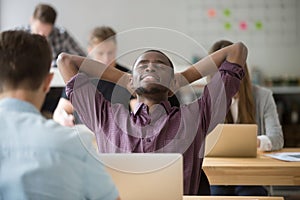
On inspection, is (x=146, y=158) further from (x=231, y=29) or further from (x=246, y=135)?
(x=231, y=29)

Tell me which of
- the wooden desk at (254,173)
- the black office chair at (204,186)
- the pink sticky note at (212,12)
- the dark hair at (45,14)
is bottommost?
the black office chair at (204,186)

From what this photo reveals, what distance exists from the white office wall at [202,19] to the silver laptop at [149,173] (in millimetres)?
3822

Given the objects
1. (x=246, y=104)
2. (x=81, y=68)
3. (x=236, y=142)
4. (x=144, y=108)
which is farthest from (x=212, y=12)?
(x=144, y=108)

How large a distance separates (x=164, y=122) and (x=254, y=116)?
1114mm

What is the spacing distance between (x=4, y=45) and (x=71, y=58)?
2.57 feet

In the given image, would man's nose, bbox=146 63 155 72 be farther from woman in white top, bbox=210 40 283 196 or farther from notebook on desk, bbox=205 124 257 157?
woman in white top, bbox=210 40 283 196

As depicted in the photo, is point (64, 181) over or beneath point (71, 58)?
beneath

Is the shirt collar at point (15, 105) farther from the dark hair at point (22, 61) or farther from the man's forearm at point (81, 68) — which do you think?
the man's forearm at point (81, 68)

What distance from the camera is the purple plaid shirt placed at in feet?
5.79


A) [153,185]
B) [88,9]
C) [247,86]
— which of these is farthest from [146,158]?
→ [88,9]

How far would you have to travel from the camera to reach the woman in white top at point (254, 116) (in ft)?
8.50

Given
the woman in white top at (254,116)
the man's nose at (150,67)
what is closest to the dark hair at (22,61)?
the man's nose at (150,67)

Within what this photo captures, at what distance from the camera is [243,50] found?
1955mm

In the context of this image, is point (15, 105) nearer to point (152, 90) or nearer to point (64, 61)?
point (152, 90)
